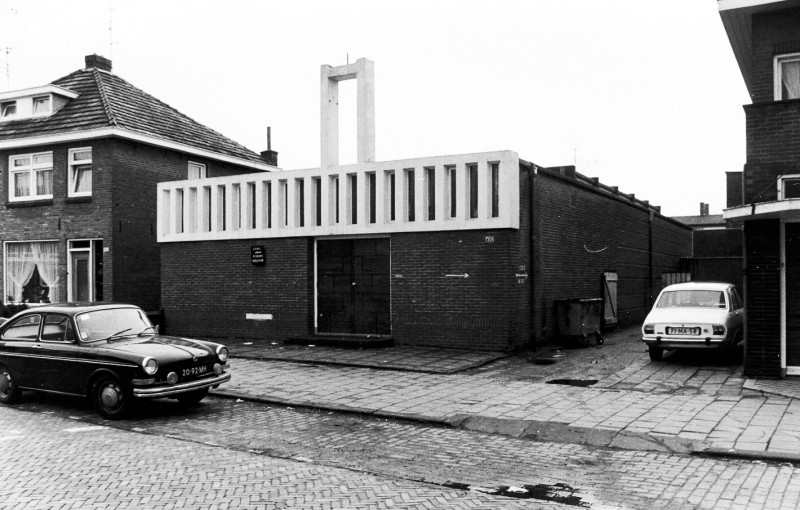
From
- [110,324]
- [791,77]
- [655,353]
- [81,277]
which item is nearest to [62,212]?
[81,277]

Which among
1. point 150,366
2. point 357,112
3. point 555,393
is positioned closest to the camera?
point 150,366

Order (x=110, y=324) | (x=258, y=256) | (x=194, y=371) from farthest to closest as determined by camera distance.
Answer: (x=258, y=256)
(x=110, y=324)
(x=194, y=371)

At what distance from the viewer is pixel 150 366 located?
9453 mm

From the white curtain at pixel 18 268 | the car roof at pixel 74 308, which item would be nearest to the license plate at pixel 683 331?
the car roof at pixel 74 308

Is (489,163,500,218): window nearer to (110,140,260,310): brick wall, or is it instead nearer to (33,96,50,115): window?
(110,140,260,310): brick wall

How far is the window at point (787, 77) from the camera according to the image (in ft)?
40.3

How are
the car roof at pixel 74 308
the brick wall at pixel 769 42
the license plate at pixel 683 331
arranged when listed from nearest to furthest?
the car roof at pixel 74 308
the brick wall at pixel 769 42
the license plate at pixel 683 331

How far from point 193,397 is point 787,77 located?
11.4 meters

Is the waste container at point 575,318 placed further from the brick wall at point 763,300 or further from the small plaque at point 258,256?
the small plaque at point 258,256

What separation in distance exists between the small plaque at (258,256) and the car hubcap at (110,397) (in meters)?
8.94

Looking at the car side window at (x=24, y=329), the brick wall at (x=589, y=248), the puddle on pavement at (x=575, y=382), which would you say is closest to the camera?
the car side window at (x=24, y=329)

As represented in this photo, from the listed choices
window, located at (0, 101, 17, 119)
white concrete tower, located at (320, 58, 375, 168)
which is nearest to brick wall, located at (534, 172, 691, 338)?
white concrete tower, located at (320, 58, 375, 168)

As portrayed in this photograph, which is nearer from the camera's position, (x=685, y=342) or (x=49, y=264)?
(x=685, y=342)

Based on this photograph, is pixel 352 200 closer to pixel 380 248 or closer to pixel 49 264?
pixel 380 248
